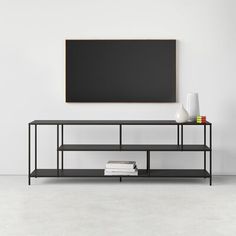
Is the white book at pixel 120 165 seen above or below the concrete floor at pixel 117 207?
above

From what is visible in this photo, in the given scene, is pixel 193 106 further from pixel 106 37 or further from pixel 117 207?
pixel 117 207

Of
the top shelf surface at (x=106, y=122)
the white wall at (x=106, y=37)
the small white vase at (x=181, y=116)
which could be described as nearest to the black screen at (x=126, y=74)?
the white wall at (x=106, y=37)

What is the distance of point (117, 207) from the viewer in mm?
4996

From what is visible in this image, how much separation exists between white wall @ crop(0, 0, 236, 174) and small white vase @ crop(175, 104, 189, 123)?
55 centimetres

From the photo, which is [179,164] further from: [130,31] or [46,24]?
[46,24]

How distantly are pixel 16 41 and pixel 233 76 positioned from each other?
2734 millimetres

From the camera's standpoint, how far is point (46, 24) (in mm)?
6766

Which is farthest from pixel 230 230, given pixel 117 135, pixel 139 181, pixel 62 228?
pixel 117 135

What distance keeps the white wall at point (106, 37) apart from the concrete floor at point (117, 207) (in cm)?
47

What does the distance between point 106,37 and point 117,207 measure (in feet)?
8.28

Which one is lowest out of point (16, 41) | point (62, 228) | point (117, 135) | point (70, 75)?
Result: point (62, 228)

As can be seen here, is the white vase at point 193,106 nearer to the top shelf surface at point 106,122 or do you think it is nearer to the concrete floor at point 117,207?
the top shelf surface at point 106,122

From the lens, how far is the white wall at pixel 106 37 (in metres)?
6.73

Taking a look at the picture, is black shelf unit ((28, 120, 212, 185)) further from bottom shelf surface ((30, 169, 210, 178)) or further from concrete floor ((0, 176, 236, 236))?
concrete floor ((0, 176, 236, 236))
